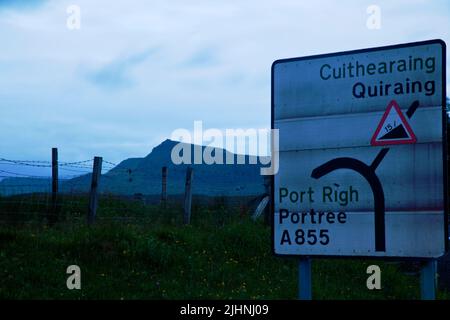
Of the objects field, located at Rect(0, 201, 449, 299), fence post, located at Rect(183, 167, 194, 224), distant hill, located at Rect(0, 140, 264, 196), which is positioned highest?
distant hill, located at Rect(0, 140, 264, 196)

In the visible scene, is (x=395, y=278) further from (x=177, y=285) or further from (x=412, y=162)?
(x=412, y=162)

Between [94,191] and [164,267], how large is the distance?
3.49 metres

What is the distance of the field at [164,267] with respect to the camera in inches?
321

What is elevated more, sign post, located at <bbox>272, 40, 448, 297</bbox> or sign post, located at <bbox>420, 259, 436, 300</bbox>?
sign post, located at <bbox>272, 40, 448, 297</bbox>

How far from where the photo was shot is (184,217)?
14211 millimetres

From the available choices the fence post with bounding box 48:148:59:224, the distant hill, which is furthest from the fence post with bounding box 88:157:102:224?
the distant hill

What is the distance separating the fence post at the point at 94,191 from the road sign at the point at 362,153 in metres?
7.79

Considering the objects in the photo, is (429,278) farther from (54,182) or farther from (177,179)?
(177,179)

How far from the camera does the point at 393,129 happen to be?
4.65 meters

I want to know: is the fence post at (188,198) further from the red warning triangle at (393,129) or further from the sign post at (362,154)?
the red warning triangle at (393,129)

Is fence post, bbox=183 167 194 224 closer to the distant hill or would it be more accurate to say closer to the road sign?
the distant hill

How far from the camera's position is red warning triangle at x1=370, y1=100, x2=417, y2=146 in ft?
15.1

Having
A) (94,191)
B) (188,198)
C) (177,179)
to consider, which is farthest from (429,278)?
(177,179)
